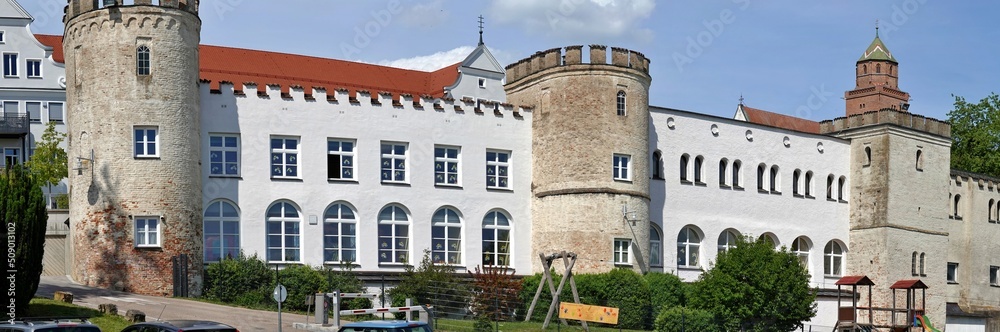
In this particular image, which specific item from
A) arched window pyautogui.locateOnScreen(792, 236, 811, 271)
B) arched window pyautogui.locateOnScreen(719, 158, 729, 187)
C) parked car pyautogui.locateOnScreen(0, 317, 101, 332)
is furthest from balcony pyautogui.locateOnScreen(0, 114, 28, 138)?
parked car pyautogui.locateOnScreen(0, 317, 101, 332)

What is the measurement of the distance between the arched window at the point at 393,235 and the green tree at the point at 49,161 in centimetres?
1349

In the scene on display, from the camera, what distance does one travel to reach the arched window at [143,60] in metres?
40.1

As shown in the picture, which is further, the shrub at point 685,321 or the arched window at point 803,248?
the arched window at point 803,248

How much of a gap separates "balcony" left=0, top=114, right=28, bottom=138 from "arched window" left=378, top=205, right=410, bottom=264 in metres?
23.0

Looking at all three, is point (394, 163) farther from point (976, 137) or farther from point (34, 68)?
point (976, 137)

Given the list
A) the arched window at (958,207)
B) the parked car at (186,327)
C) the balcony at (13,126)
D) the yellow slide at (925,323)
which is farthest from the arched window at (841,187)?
the parked car at (186,327)

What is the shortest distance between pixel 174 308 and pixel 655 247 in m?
20.0

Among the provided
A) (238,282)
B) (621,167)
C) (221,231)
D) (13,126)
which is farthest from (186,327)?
(13,126)

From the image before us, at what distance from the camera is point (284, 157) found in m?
43.2

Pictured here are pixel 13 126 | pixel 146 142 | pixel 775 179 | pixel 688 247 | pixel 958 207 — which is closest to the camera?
pixel 146 142

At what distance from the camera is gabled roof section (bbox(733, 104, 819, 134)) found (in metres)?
92.9

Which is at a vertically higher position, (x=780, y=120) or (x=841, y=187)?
(x=780, y=120)

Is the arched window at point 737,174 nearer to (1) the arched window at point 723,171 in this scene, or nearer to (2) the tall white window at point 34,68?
(1) the arched window at point 723,171

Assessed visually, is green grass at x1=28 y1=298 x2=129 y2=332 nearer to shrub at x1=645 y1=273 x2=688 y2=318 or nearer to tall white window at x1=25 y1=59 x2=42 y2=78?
shrub at x1=645 y1=273 x2=688 y2=318
